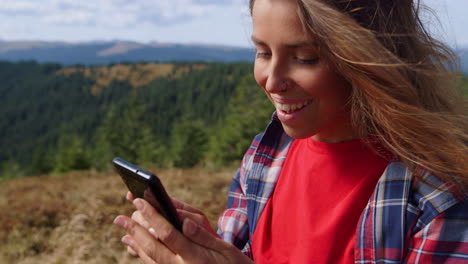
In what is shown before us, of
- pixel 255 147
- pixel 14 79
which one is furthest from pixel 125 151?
pixel 14 79

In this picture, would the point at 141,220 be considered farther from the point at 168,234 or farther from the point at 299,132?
the point at 299,132

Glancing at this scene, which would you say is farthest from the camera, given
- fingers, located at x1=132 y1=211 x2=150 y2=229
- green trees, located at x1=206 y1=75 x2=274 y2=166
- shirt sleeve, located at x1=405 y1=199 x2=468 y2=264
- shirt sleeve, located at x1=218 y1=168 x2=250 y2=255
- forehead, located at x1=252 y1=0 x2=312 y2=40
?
green trees, located at x1=206 y1=75 x2=274 y2=166

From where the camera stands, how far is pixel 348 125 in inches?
52.4

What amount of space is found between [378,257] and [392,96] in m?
0.45

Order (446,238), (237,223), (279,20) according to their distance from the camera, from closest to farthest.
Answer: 1. (446,238)
2. (279,20)
3. (237,223)

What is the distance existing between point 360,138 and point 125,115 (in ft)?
120

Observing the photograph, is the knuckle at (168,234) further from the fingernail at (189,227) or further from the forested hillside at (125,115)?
the forested hillside at (125,115)

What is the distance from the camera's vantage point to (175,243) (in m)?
1.19

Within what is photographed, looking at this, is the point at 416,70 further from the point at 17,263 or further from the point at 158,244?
the point at 17,263

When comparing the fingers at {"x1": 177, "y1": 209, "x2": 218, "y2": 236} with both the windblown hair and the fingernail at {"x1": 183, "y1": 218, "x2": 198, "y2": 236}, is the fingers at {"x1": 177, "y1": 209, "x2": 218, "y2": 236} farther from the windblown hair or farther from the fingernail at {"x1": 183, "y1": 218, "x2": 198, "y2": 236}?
the windblown hair

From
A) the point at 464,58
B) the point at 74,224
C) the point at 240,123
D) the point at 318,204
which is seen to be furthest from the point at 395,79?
the point at 240,123

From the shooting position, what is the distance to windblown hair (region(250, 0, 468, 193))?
1097mm

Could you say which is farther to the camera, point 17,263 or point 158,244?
point 17,263

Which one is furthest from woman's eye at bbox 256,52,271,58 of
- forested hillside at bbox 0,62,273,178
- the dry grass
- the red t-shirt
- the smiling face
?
the dry grass
